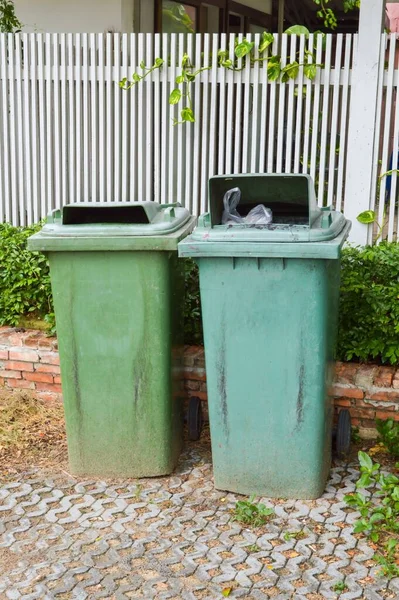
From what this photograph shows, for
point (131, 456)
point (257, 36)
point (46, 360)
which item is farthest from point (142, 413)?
point (257, 36)

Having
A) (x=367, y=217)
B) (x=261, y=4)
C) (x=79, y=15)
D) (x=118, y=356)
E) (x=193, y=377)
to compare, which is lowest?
(x=193, y=377)

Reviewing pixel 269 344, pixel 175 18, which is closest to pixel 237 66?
pixel 269 344

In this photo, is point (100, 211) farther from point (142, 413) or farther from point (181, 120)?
point (181, 120)

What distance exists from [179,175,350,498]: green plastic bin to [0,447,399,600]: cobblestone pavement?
224 mm

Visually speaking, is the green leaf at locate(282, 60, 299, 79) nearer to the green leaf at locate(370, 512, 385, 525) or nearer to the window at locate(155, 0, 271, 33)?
the green leaf at locate(370, 512, 385, 525)

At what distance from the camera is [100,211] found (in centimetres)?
456

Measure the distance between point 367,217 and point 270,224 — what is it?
2.00 meters

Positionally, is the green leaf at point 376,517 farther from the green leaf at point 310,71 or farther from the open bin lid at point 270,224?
the green leaf at point 310,71

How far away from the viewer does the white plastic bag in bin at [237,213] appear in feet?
14.9

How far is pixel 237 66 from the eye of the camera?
6.32 m

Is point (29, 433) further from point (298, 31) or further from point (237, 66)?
point (298, 31)

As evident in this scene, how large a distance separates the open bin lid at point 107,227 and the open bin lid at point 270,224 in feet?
0.63

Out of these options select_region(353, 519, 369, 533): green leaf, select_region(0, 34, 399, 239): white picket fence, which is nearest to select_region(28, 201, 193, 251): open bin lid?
select_region(353, 519, 369, 533): green leaf

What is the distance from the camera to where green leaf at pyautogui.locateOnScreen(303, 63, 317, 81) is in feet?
20.0
